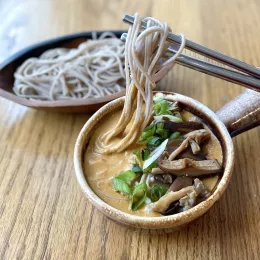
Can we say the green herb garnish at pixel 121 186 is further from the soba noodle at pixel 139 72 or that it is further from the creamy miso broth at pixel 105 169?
the soba noodle at pixel 139 72

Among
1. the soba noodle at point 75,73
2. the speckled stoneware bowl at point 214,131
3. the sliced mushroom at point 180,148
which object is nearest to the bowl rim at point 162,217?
the speckled stoneware bowl at point 214,131

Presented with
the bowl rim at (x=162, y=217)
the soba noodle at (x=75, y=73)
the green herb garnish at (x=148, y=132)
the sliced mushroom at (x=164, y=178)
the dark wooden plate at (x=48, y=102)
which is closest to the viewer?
the bowl rim at (x=162, y=217)

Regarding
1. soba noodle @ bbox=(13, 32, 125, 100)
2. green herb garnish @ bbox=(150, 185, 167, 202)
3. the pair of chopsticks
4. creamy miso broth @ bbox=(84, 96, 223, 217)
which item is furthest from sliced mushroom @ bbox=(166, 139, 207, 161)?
soba noodle @ bbox=(13, 32, 125, 100)

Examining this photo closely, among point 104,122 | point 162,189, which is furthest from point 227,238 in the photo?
point 104,122

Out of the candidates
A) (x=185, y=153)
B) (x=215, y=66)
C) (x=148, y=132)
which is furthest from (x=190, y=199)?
(x=215, y=66)

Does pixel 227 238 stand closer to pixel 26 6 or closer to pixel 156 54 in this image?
pixel 156 54

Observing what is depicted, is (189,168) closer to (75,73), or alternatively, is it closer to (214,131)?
(214,131)

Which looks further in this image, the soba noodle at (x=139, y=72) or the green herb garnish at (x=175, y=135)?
the green herb garnish at (x=175, y=135)

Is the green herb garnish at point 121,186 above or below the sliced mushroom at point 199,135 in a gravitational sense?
below
